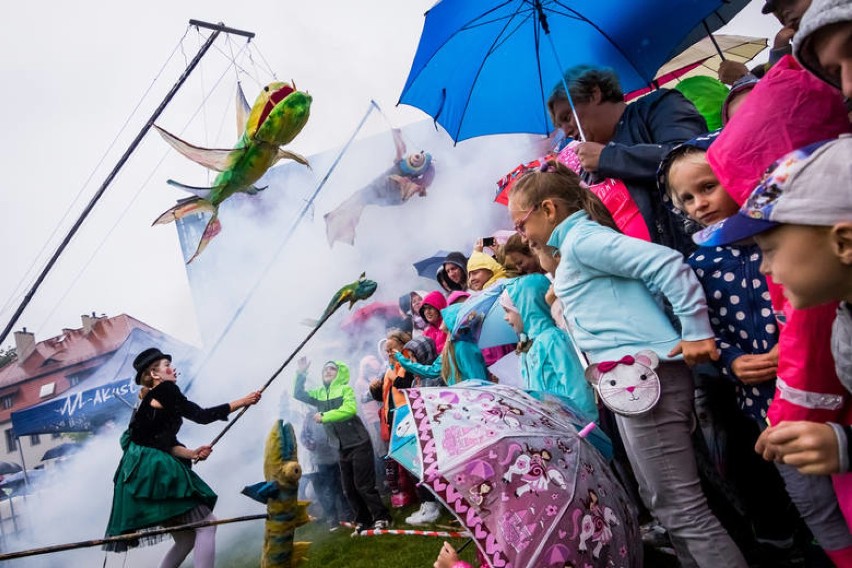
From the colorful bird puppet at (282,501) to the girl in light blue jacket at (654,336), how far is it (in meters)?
1.39

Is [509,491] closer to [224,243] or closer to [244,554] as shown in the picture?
[244,554]

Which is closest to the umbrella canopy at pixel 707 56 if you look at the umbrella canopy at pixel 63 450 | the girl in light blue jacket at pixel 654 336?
the girl in light blue jacket at pixel 654 336

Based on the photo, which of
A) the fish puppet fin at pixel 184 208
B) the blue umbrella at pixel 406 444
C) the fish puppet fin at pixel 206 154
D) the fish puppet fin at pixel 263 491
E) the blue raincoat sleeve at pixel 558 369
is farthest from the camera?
the fish puppet fin at pixel 184 208

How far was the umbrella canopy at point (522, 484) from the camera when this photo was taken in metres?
1.54

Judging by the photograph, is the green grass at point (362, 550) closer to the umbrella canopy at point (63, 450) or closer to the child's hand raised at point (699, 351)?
the child's hand raised at point (699, 351)

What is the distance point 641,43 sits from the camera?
126 inches

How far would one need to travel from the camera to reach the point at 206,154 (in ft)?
21.9

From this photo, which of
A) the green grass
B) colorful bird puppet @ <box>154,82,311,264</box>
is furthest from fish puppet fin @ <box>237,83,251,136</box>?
the green grass

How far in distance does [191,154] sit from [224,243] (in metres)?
3.79

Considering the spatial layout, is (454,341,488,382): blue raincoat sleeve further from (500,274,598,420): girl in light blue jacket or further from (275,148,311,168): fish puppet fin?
(275,148,311,168): fish puppet fin

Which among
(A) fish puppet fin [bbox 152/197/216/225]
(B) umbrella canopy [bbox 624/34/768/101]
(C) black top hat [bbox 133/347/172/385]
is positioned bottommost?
(C) black top hat [bbox 133/347/172/385]

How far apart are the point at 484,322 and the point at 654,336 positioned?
1696 millimetres

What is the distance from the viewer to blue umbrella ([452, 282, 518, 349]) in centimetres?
357

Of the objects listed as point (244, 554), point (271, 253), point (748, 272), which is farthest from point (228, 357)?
point (748, 272)
